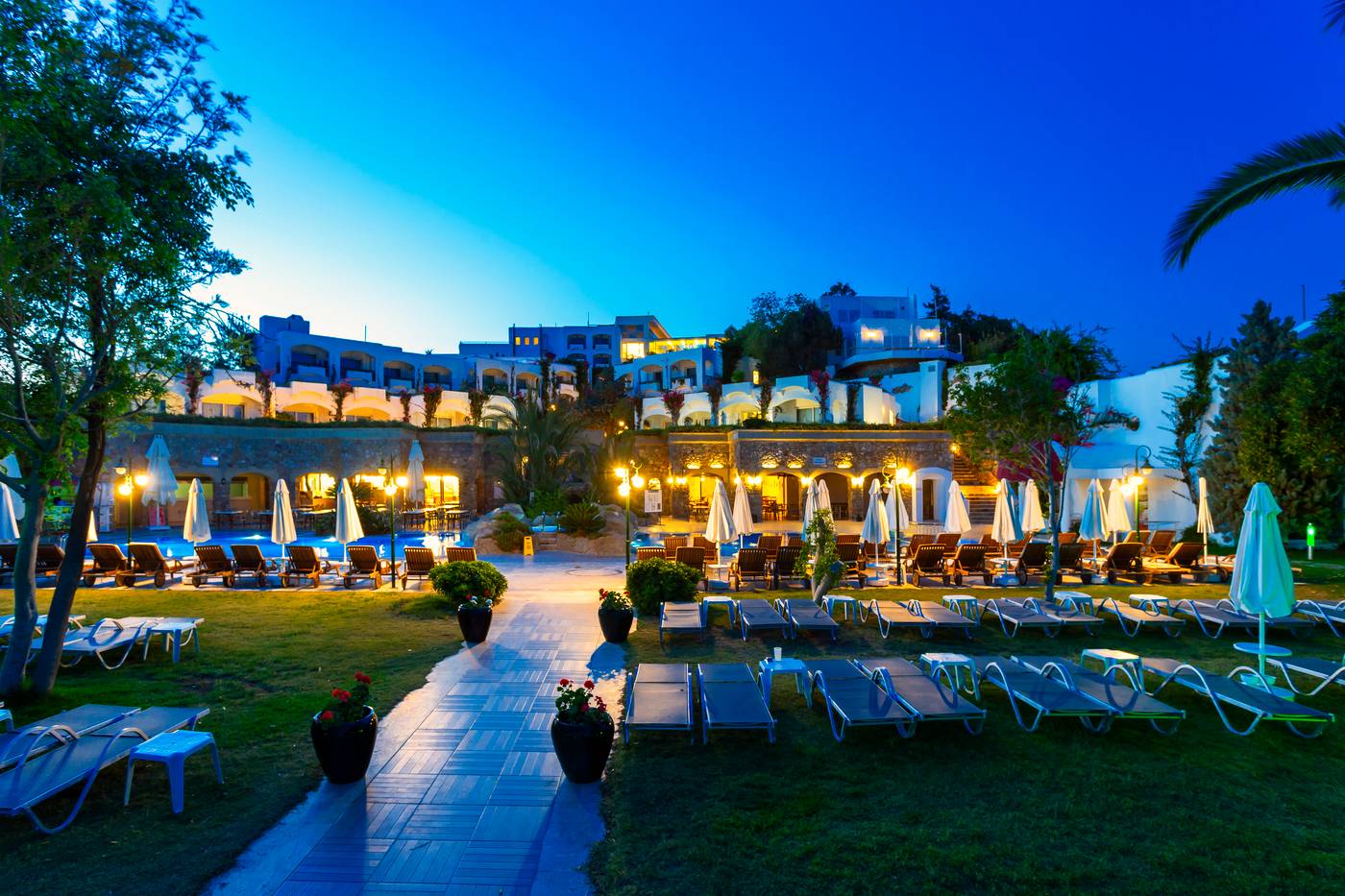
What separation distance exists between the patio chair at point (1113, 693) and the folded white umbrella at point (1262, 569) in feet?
3.93

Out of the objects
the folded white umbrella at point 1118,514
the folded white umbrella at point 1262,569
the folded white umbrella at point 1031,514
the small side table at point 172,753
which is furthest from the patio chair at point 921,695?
the folded white umbrella at point 1118,514

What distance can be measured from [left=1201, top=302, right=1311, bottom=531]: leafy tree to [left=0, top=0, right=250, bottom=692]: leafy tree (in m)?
22.1

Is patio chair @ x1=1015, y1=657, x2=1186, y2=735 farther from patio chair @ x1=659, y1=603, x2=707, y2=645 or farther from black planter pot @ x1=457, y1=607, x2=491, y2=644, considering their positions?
black planter pot @ x1=457, y1=607, x2=491, y2=644

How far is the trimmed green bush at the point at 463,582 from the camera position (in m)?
9.83

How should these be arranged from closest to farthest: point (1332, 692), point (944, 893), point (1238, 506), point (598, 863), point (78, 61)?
1. point (944, 893)
2. point (598, 863)
3. point (78, 61)
4. point (1332, 692)
5. point (1238, 506)

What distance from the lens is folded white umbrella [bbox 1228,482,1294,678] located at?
5906 mm

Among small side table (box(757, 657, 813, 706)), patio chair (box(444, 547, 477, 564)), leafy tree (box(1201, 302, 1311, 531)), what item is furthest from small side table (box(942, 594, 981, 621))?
leafy tree (box(1201, 302, 1311, 531))

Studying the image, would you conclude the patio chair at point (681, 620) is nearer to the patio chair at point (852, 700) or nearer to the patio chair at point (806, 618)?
the patio chair at point (806, 618)

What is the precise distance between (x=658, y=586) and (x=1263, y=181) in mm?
8623

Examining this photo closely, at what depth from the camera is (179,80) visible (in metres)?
5.96

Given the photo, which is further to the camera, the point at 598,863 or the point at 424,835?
the point at 424,835

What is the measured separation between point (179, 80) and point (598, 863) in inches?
286

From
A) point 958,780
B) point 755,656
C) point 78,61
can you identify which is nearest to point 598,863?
point 958,780

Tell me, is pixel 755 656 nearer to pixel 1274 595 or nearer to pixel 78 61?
pixel 1274 595
